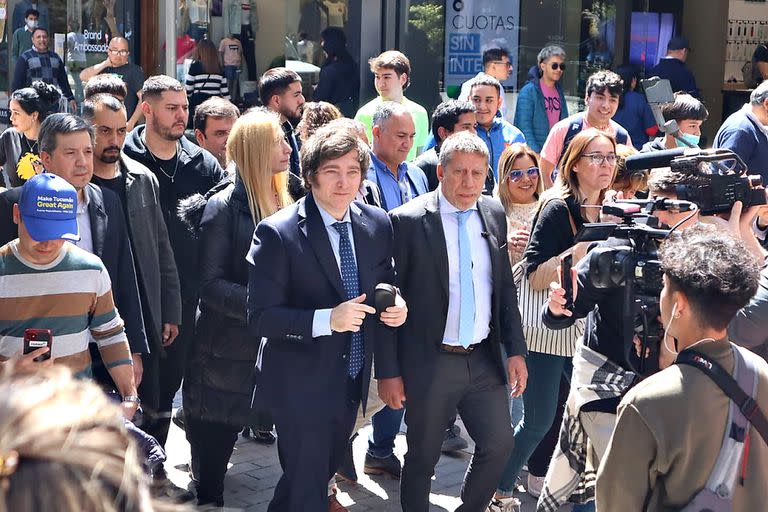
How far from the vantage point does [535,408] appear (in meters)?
5.49

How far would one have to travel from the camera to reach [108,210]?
16.6 feet

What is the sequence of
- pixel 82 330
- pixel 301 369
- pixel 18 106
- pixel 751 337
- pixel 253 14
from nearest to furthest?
pixel 751 337
pixel 82 330
pixel 301 369
pixel 18 106
pixel 253 14

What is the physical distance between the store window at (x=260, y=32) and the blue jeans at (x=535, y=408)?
25.1 feet

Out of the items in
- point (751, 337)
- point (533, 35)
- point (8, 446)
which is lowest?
point (751, 337)

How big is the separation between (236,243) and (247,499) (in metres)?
1.41

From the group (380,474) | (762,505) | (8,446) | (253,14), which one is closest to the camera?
(8,446)

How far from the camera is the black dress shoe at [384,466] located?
6.21m

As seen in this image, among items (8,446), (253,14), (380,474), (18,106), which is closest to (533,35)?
(253,14)

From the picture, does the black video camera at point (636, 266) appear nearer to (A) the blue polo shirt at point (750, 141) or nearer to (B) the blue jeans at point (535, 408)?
(B) the blue jeans at point (535, 408)

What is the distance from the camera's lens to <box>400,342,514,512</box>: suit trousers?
498 cm

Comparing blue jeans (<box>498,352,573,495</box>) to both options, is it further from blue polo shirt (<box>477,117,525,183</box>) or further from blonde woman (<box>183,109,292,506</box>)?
blue polo shirt (<box>477,117,525,183</box>)

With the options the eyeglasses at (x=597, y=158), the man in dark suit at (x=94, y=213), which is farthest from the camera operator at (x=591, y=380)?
the man in dark suit at (x=94, y=213)

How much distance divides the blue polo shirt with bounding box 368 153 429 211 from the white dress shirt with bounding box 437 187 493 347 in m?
1.12

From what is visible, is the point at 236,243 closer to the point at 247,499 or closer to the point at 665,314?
the point at 247,499
